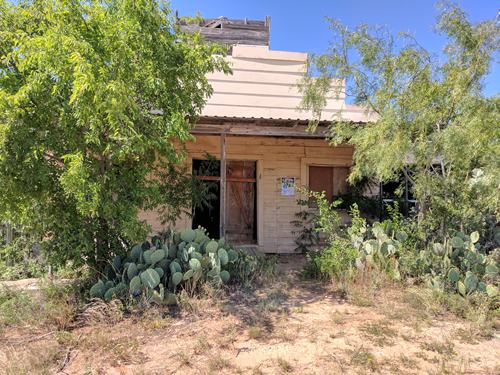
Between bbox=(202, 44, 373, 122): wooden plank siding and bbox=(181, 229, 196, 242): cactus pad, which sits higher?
bbox=(202, 44, 373, 122): wooden plank siding

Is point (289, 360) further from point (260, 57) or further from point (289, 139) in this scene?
point (260, 57)

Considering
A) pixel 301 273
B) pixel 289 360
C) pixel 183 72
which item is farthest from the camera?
pixel 301 273

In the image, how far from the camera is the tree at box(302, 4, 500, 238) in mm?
5227

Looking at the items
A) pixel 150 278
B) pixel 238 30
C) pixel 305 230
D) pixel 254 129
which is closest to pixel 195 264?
pixel 150 278

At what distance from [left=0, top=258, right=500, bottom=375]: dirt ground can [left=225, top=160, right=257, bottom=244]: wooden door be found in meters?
4.92

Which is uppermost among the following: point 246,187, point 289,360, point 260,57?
point 260,57

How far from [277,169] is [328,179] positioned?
1.39 meters

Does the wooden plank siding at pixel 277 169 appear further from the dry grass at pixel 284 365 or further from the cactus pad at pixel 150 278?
the dry grass at pixel 284 365

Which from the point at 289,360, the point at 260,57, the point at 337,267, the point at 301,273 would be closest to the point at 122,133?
the point at 289,360

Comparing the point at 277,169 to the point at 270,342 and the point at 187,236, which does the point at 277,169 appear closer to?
the point at 187,236

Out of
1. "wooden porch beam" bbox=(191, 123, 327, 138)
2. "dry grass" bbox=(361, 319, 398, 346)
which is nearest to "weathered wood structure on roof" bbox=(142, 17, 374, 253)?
"wooden porch beam" bbox=(191, 123, 327, 138)

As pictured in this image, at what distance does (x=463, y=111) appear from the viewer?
5426mm

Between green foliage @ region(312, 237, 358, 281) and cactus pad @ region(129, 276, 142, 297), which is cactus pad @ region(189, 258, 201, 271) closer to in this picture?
cactus pad @ region(129, 276, 142, 297)

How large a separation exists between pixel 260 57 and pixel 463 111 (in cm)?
677
